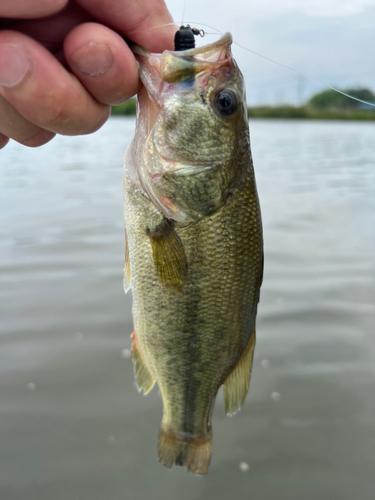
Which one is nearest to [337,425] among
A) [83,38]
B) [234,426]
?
[234,426]

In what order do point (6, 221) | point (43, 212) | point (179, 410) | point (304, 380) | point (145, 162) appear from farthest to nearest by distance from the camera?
point (43, 212) < point (6, 221) < point (304, 380) < point (179, 410) < point (145, 162)

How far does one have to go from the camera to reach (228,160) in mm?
1753

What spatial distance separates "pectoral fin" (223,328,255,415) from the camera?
1.99m

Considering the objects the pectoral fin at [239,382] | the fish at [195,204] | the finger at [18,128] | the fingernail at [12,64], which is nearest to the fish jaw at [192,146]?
the fish at [195,204]

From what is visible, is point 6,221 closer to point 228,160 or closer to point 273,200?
point 273,200

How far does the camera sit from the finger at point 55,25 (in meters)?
1.43

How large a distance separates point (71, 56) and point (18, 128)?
1.53ft

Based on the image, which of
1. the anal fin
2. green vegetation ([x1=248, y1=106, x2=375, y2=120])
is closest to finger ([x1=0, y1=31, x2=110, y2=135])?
the anal fin

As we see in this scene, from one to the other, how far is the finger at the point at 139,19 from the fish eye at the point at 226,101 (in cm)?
27

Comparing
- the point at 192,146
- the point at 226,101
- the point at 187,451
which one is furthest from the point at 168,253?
the point at 187,451

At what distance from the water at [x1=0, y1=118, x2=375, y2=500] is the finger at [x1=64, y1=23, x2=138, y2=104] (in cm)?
248

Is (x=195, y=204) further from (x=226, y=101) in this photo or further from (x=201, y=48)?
(x=201, y=48)

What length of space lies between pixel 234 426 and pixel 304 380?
2.76 ft

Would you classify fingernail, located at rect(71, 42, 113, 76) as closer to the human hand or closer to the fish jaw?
the human hand
